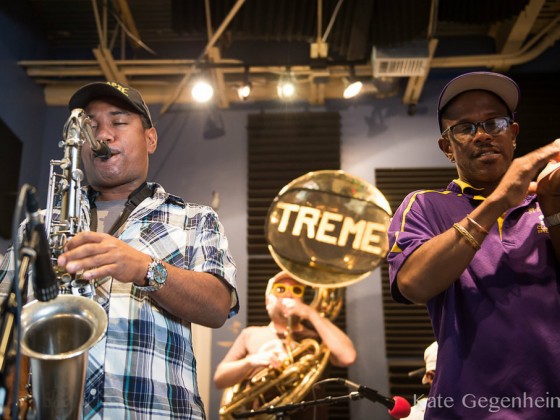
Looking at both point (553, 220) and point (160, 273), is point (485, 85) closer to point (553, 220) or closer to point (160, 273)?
point (553, 220)

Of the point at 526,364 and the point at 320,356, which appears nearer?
the point at 526,364

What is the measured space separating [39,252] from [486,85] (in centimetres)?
193

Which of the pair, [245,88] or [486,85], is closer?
[486,85]

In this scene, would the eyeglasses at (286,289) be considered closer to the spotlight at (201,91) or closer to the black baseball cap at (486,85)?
the spotlight at (201,91)

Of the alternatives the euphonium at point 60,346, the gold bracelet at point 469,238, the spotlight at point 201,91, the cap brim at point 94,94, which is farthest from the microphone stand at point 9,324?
the spotlight at point 201,91

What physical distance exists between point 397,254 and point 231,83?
5.26 meters

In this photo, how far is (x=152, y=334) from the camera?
7.68 ft

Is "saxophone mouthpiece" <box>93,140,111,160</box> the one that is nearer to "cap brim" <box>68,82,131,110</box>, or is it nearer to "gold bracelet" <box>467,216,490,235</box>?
"cap brim" <box>68,82,131,110</box>

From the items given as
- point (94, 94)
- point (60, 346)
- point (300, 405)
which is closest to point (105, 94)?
point (94, 94)

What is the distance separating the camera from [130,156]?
2.82 meters

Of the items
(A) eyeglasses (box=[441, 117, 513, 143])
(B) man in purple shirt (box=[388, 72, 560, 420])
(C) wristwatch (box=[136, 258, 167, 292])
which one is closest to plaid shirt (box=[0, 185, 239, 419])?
(C) wristwatch (box=[136, 258, 167, 292])

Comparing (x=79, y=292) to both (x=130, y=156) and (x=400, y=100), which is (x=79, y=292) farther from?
(x=400, y=100)

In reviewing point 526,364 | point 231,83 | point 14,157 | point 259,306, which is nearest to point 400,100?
point 231,83

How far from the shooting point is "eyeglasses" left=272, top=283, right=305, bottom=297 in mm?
5719
